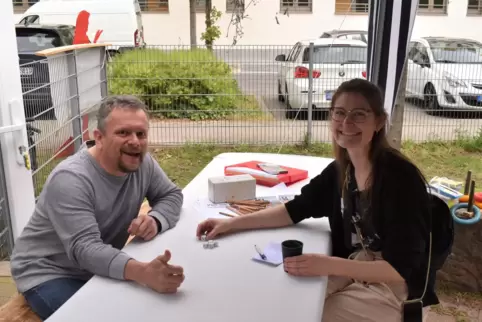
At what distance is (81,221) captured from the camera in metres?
1.79

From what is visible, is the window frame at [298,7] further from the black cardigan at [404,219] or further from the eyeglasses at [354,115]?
the black cardigan at [404,219]

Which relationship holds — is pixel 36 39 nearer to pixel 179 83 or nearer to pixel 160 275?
pixel 179 83

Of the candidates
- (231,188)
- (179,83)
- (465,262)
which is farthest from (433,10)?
(231,188)

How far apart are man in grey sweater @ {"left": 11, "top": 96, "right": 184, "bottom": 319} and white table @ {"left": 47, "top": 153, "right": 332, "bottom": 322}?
9cm

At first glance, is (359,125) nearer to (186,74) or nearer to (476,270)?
(476,270)

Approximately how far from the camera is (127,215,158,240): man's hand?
1982 mm

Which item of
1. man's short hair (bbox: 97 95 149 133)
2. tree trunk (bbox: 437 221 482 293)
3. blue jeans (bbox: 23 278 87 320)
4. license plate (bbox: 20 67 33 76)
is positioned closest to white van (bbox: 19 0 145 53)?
license plate (bbox: 20 67 33 76)

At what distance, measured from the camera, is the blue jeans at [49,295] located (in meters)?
1.85

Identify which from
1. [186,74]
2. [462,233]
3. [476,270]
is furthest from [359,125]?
[186,74]

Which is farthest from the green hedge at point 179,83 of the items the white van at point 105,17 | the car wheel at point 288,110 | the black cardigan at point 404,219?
the white van at point 105,17

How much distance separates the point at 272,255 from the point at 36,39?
640 cm

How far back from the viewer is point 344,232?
6.72 feet

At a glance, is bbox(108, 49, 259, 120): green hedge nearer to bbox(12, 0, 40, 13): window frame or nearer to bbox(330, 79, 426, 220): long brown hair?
bbox(330, 79, 426, 220): long brown hair

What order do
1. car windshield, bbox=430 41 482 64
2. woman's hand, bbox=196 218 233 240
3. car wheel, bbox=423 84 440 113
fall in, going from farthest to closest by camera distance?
car windshield, bbox=430 41 482 64 < car wheel, bbox=423 84 440 113 < woman's hand, bbox=196 218 233 240
